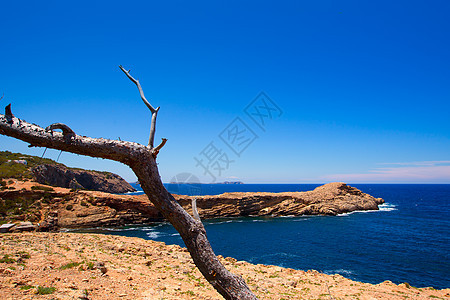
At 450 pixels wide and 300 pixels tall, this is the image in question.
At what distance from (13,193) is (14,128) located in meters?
42.0

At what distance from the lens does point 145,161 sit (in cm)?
351

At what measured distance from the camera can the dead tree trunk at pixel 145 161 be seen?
10.1 feet

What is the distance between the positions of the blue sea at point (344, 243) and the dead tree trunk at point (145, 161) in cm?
943

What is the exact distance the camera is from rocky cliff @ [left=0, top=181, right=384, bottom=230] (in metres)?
35.7

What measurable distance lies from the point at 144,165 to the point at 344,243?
32742 millimetres

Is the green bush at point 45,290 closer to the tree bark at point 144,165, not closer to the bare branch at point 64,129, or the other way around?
the tree bark at point 144,165

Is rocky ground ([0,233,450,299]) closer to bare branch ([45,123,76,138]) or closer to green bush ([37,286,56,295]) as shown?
green bush ([37,286,56,295])

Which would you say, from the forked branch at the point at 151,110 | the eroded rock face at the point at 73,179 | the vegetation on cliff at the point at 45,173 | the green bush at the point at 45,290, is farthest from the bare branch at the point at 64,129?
the eroded rock face at the point at 73,179

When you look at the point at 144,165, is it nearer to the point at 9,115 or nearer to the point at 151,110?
the point at 151,110

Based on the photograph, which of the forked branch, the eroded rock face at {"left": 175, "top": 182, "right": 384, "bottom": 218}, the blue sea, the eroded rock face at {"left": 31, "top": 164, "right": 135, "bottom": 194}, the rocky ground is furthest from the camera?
the eroded rock face at {"left": 31, "top": 164, "right": 135, "bottom": 194}

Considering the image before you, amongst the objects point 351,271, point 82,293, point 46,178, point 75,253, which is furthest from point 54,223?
point 351,271

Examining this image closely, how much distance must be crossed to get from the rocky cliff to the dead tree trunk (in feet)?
114

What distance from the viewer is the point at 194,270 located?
1241cm

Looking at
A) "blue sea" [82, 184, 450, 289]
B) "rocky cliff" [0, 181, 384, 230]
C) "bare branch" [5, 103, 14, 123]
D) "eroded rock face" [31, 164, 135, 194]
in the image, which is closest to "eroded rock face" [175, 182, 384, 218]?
"rocky cliff" [0, 181, 384, 230]
